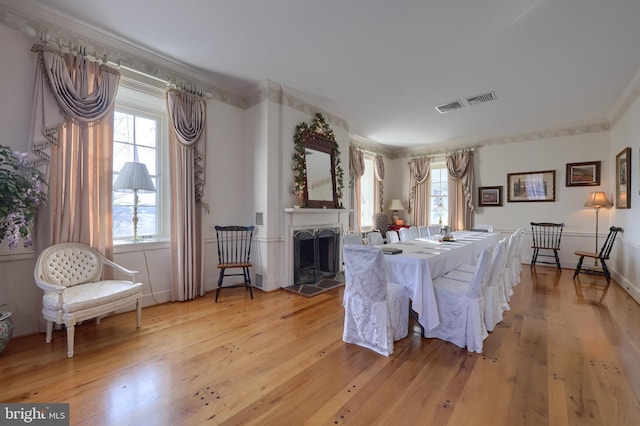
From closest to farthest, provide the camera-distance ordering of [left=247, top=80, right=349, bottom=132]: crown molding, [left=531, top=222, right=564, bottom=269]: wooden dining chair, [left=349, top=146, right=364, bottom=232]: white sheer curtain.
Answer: [left=247, top=80, right=349, bottom=132]: crown molding → [left=531, top=222, right=564, bottom=269]: wooden dining chair → [left=349, top=146, right=364, bottom=232]: white sheer curtain

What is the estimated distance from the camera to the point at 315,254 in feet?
15.6

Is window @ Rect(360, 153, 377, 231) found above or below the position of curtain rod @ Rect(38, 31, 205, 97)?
below

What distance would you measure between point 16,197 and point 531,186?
8.12 m

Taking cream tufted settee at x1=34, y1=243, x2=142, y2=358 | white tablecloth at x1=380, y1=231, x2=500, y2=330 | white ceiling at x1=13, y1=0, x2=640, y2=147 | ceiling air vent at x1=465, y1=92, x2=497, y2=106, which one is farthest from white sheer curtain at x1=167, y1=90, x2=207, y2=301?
ceiling air vent at x1=465, y1=92, x2=497, y2=106

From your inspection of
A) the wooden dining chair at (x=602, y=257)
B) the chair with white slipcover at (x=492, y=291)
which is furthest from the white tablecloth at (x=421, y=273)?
the wooden dining chair at (x=602, y=257)

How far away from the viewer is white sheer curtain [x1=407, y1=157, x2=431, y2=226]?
7.42 metres

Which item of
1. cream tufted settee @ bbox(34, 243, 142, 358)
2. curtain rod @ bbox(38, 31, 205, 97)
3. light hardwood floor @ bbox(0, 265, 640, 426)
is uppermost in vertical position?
curtain rod @ bbox(38, 31, 205, 97)

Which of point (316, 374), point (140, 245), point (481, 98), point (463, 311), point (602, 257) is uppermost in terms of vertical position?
point (481, 98)

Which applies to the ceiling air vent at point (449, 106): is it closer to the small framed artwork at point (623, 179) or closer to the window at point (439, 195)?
the small framed artwork at point (623, 179)

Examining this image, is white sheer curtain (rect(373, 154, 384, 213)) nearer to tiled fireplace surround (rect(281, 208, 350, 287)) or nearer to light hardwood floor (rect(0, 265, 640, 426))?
tiled fireplace surround (rect(281, 208, 350, 287))

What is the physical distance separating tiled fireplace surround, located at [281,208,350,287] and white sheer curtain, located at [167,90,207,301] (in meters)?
1.27

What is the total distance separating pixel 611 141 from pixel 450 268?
5.06 m

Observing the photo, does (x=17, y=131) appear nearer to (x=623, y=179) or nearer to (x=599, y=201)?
(x=623, y=179)

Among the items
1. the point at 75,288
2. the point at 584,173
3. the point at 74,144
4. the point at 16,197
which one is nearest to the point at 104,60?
the point at 74,144
